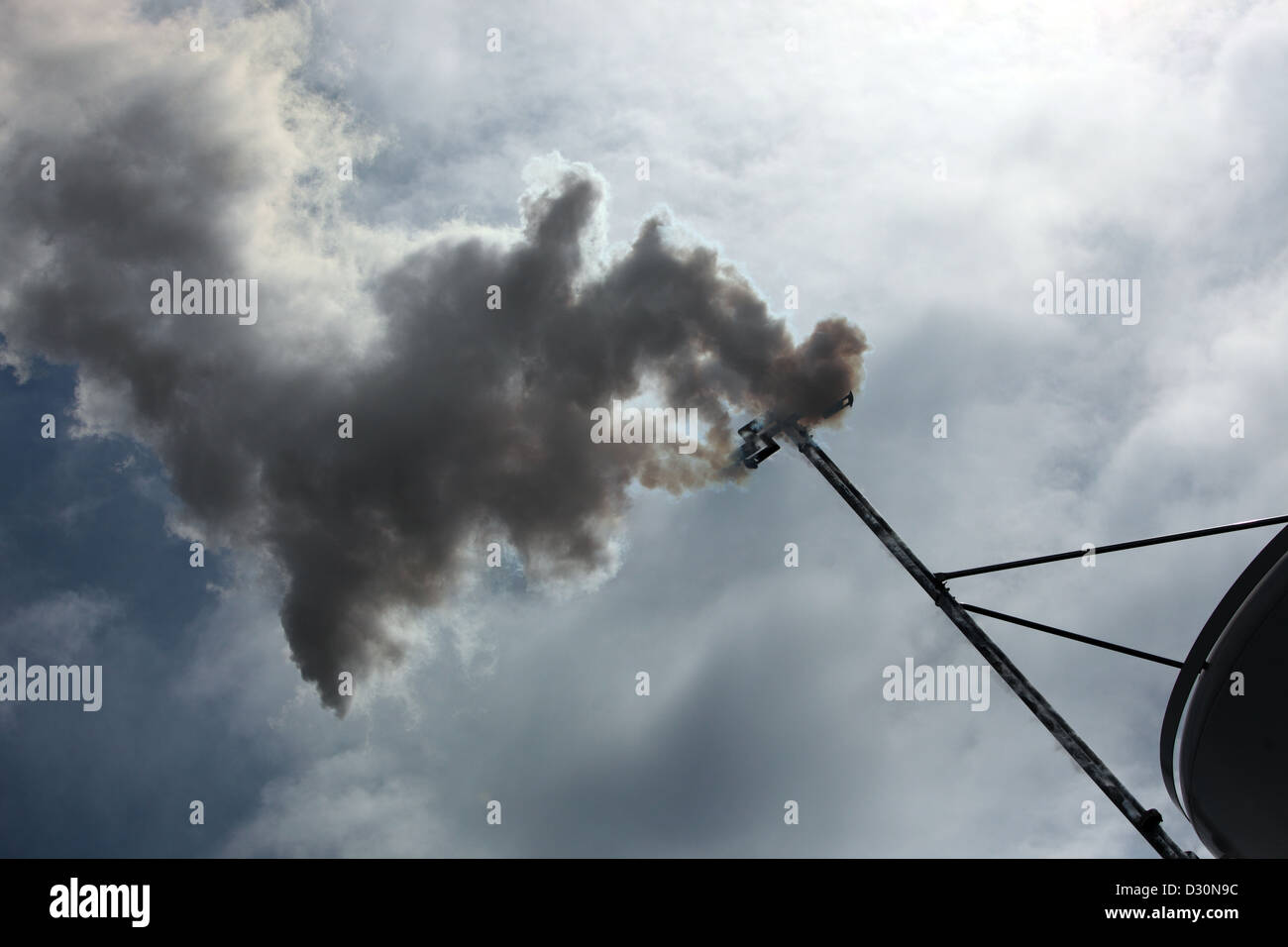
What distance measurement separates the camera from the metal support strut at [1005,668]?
17125 millimetres

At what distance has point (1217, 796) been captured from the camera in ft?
36.7

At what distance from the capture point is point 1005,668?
2016 centimetres
